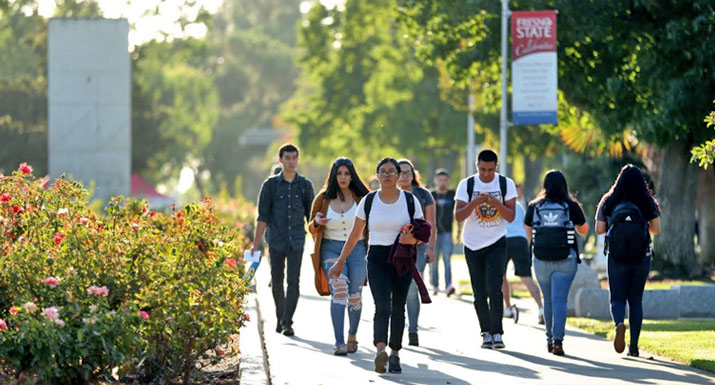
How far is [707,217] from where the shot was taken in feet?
112

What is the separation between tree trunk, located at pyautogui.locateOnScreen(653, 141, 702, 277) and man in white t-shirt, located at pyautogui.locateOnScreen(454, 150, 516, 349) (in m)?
15.8

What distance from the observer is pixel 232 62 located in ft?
372

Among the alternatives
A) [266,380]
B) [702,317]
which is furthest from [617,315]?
[702,317]

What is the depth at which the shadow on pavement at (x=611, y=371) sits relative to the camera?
38.5 ft

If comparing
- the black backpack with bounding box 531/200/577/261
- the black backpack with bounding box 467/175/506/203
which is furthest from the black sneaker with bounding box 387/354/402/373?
the black backpack with bounding box 531/200/577/261

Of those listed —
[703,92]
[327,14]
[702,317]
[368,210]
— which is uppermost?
[327,14]

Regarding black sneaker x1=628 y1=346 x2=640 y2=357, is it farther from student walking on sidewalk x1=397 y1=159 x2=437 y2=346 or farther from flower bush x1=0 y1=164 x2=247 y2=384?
flower bush x1=0 y1=164 x2=247 y2=384

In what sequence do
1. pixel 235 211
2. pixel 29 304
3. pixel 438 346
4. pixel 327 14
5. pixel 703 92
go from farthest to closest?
pixel 327 14
pixel 235 211
pixel 703 92
pixel 438 346
pixel 29 304

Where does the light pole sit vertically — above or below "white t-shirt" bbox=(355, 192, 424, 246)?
above

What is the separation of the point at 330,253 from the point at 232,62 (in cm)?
10055

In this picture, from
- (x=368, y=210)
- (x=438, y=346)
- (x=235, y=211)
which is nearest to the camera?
(x=368, y=210)

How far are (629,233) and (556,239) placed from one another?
0.68 meters

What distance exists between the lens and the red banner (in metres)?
25.3

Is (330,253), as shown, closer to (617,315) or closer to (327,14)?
(617,315)
